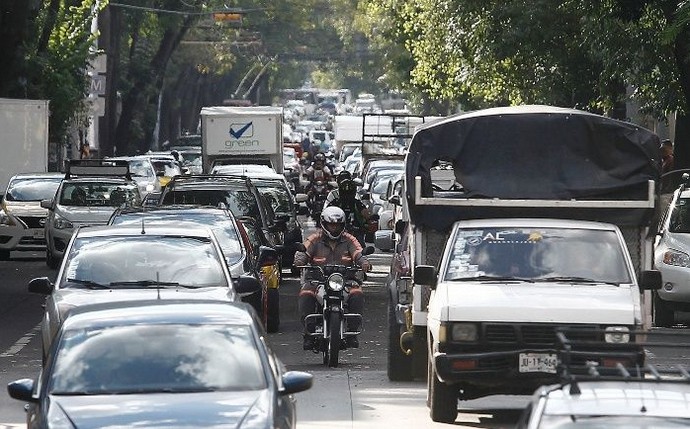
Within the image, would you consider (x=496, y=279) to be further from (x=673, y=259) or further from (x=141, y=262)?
(x=673, y=259)

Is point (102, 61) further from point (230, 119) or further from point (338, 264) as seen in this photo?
point (338, 264)

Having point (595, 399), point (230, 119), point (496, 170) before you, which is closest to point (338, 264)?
point (496, 170)

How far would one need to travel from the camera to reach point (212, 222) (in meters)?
19.7

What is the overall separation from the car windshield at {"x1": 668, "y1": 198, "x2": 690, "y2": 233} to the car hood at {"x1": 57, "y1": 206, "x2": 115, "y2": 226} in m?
11.1

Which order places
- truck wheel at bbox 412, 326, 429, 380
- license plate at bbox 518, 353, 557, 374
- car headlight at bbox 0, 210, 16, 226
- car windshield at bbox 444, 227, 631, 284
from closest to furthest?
license plate at bbox 518, 353, 557, 374
car windshield at bbox 444, 227, 631, 284
truck wheel at bbox 412, 326, 429, 380
car headlight at bbox 0, 210, 16, 226

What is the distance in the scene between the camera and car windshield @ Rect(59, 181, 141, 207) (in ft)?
105

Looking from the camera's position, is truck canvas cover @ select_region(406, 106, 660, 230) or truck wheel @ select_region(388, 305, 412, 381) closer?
truck wheel @ select_region(388, 305, 412, 381)

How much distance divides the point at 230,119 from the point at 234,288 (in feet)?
106

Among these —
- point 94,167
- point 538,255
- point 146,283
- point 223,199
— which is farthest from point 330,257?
point 94,167

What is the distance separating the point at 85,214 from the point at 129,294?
1700 cm

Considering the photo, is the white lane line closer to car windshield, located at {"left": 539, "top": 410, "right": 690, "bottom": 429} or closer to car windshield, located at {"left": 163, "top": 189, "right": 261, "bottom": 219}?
car windshield, located at {"left": 163, "top": 189, "right": 261, "bottom": 219}

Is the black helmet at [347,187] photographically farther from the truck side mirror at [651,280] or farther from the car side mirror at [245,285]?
the truck side mirror at [651,280]

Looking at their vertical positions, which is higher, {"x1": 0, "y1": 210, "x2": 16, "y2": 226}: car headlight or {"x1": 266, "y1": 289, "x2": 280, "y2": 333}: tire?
{"x1": 266, "y1": 289, "x2": 280, "y2": 333}: tire

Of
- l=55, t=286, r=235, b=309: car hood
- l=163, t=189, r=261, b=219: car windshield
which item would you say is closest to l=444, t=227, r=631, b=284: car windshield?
l=55, t=286, r=235, b=309: car hood
